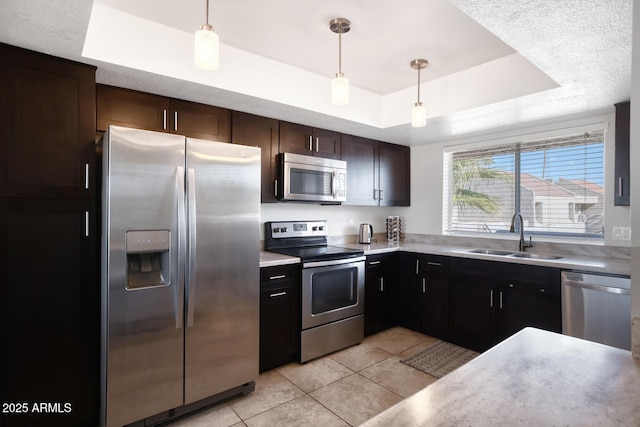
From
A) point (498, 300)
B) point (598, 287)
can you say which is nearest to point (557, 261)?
point (598, 287)

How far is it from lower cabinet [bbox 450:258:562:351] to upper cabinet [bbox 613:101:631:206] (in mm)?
806

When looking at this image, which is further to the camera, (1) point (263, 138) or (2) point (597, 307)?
(1) point (263, 138)

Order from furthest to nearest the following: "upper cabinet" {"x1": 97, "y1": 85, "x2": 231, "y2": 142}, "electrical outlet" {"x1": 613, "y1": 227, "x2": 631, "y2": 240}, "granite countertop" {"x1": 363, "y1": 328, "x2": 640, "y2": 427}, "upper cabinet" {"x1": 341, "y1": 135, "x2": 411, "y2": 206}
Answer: "upper cabinet" {"x1": 341, "y1": 135, "x2": 411, "y2": 206}, "electrical outlet" {"x1": 613, "y1": 227, "x2": 631, "y2": 240}, "upper cabinet" {"x1": 97, "y1": 85, "x2": 231, "y2": 142}, "granite countertop" {"x1": 363, "y1": 328, "x2": 640, "y2": 427}

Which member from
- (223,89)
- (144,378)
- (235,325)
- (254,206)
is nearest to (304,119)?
(223,89)

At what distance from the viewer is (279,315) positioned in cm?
277

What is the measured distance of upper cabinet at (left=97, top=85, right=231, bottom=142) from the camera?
228 cm

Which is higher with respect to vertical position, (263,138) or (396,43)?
(396,43)

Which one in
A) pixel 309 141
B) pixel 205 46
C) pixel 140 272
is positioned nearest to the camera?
pixel 205 46

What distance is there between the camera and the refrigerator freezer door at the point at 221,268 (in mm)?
2166

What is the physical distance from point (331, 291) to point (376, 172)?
62.8 inches

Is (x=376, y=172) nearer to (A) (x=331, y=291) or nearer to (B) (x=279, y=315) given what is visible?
(A) (x=331, y=291)

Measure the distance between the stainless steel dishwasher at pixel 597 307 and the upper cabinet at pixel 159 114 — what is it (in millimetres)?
2911

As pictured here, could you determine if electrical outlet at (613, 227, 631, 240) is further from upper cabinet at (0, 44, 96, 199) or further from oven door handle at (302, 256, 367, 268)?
upper cabinet at (0, 44, 96, 199)

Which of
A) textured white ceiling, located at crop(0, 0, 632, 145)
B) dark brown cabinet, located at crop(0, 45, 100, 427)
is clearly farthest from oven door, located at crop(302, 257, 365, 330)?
dark brown cabinet, located at crop(0, 45, 100, 427)
